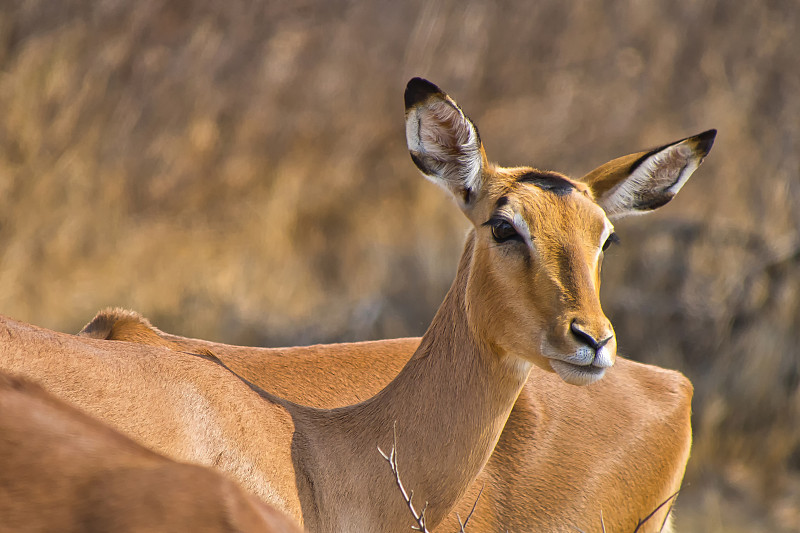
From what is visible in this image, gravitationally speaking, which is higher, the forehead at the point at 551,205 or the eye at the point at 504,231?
the forehead at the point at 551,205

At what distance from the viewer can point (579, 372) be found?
348 cm

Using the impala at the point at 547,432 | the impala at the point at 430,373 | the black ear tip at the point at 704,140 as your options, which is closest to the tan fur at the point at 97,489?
the impala at the point at 430,373

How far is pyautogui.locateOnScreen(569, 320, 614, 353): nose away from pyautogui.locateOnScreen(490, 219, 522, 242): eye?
475mm

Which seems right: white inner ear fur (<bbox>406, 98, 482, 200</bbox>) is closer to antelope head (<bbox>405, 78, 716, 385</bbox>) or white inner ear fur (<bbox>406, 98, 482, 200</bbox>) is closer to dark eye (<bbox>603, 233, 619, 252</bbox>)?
antelope head (<bbox>405, 78, 716, 385</bbox>)

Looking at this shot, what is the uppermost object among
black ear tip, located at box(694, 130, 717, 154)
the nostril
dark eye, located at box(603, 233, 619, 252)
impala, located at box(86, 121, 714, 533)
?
black ear tip, located at box(694, 130, 717, 154)

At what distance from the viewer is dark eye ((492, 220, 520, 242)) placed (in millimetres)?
3799

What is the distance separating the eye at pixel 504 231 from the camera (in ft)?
12.5

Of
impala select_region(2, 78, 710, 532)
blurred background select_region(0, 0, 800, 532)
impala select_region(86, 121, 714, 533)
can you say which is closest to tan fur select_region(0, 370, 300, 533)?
impala select_region(2, 78, 710, 532)

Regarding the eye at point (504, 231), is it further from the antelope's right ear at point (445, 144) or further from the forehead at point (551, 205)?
the antelope's right ear at point (445, 144)

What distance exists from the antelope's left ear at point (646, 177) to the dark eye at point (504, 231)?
2.00 ft

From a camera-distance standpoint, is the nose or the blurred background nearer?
the nose

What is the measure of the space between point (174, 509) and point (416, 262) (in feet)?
29.3

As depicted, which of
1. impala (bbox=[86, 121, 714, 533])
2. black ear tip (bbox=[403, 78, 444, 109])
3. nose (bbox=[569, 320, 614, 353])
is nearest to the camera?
nose (bbox=[569, 320, 614, 353])

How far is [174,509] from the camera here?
5.07 ft
